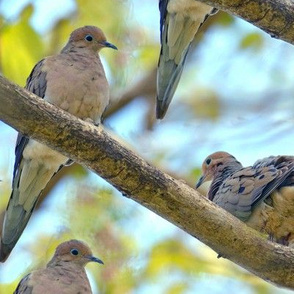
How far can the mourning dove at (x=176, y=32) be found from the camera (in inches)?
180

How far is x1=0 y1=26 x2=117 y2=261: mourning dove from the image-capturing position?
4.16m

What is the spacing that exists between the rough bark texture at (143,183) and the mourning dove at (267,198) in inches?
24.3

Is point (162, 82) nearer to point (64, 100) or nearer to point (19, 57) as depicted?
point (64, 100)

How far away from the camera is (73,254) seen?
4.22 metres

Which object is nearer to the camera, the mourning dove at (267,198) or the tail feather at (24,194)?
the mourning dove at (267,198)

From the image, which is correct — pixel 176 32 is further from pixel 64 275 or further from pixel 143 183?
pixel 143 183

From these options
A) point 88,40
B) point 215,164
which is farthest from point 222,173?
point 88,40

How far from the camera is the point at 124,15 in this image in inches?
201

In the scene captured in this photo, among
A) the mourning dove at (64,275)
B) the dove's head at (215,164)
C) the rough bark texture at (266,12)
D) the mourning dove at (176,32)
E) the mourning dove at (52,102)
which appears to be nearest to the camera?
the rough bark texture at (266,12)

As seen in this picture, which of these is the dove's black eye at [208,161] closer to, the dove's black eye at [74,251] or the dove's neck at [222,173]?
the dove's neck at [222,173]

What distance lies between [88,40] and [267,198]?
1327 millimetres

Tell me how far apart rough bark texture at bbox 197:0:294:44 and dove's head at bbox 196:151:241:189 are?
1.65 meters

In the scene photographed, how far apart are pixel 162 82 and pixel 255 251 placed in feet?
4.70

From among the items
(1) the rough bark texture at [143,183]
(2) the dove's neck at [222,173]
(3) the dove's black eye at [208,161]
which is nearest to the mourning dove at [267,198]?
(2) the dove's neck at [222,173]
